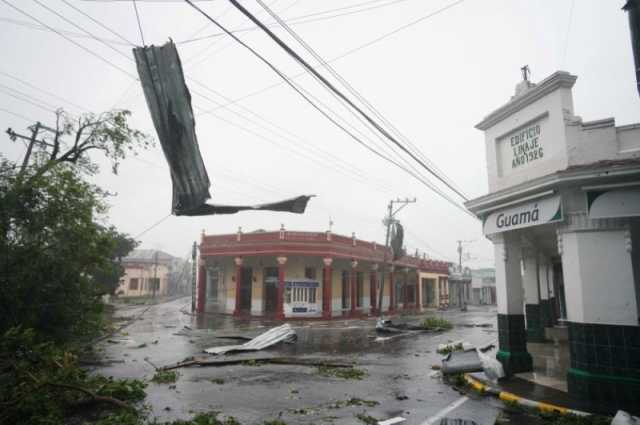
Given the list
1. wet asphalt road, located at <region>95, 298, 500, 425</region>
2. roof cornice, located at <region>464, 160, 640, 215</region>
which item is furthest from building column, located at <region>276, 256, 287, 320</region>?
roof cornice, located at <region>464, 160, 640, 215</region>

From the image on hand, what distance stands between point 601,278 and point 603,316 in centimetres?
69

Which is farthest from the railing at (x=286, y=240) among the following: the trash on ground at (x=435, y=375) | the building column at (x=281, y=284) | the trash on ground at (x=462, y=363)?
the trash on ground at (x=462, y=363)

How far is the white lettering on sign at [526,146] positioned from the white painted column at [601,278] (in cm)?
234

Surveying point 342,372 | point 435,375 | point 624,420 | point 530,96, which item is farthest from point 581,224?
point 342,372

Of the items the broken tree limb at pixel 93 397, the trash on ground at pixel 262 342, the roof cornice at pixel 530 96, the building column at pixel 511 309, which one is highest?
the roof cornice at pixel 530 96

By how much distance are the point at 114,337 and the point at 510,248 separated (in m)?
17.5

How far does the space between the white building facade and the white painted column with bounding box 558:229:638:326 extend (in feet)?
0.05

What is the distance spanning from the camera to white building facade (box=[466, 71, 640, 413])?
6914mm

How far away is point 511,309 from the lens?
9.56m

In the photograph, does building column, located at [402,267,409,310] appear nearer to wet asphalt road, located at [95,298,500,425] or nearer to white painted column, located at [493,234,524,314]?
wet asphalt road, located at [95,298,500,425]

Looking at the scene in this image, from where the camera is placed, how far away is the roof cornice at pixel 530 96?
26.7ft

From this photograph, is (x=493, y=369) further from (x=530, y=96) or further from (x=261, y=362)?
(x=261, y=362)

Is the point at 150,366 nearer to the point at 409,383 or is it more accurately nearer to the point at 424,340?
the point at 409,383

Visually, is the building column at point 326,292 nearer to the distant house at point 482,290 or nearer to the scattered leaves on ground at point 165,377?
the scattered leaves on ground at point 165,377
